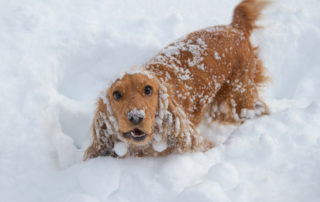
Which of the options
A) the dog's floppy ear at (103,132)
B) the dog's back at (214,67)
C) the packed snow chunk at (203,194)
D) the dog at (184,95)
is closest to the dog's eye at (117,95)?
the dog at (184,95)

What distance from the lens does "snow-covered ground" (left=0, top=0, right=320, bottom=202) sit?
1.87m

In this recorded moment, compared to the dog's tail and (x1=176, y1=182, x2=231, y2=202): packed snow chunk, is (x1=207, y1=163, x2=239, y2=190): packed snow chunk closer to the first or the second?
(x1=176, y1=182, x2=231, y2=202): packed snow chunk

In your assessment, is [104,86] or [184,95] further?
[104,86]

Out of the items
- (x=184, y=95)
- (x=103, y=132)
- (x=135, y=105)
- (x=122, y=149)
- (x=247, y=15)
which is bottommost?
(x=122, y=149)

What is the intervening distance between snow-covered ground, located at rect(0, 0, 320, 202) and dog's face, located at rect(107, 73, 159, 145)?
248 mm

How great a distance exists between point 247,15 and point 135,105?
1.83 metres

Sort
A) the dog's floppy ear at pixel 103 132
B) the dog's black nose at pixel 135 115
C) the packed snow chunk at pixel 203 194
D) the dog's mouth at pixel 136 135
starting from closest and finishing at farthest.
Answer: the packed snow chunk at pixel 203 194 → the dog's black nose at pixel 135 115 → the dog's mouth at pixel 136 135 → the dog's floppy ear at pixel 103 132

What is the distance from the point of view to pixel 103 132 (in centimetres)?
217

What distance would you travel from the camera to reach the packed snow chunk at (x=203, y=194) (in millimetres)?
1643

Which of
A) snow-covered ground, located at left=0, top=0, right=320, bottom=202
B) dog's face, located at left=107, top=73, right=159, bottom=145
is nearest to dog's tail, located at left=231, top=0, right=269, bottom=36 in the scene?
snow-covered ground, located at left=0, top=0, right=320, bottom=202

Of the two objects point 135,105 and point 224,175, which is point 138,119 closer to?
point 135,105

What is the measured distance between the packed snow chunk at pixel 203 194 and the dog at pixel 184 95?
44 centimetres

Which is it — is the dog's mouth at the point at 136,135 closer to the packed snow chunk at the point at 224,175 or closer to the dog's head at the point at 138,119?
the dog's head at the point at 138,119

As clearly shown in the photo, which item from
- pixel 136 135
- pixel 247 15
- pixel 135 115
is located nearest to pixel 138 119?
pixel 135 115
